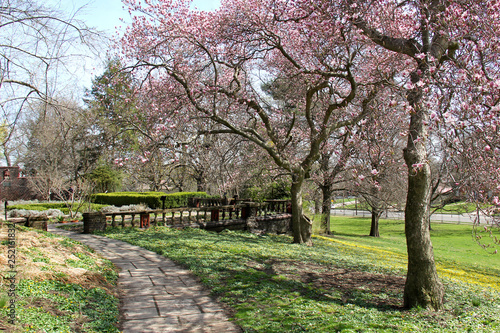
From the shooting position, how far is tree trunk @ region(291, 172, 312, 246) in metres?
11.0

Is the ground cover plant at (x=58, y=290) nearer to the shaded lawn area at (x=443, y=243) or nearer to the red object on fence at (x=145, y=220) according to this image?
the red object on fence at (x=145, y=220)

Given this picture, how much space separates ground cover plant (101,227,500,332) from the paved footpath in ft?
0.85

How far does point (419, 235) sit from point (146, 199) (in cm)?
1636

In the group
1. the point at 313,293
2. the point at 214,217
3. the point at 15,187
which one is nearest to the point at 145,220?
the point at 214,217

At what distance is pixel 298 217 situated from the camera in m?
11.2

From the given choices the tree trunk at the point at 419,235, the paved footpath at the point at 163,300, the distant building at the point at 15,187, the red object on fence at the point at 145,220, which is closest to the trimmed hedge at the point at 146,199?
the red object on fence at the point at 145,220

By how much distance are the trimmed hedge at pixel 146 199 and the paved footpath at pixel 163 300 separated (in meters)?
11.9

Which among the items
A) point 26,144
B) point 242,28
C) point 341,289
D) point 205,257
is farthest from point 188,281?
point 26,144

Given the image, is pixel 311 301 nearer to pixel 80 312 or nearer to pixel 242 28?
pixel 80 312

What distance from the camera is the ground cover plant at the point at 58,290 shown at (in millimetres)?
3254

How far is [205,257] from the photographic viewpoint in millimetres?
7129

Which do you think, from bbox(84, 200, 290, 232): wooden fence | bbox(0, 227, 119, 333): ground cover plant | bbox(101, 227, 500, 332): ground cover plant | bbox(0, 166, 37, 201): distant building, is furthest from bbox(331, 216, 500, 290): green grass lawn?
bbox(0, 166, 37, 201): distant building

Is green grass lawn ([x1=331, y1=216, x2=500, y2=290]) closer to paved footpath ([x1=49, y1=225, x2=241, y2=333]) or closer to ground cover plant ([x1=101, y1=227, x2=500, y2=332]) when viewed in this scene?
ground cover plant ([x1=101, y1=227, x2=500, y2=332])

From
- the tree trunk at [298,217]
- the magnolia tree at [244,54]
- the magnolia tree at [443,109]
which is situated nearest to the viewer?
the magnolia tree at [443,109]
